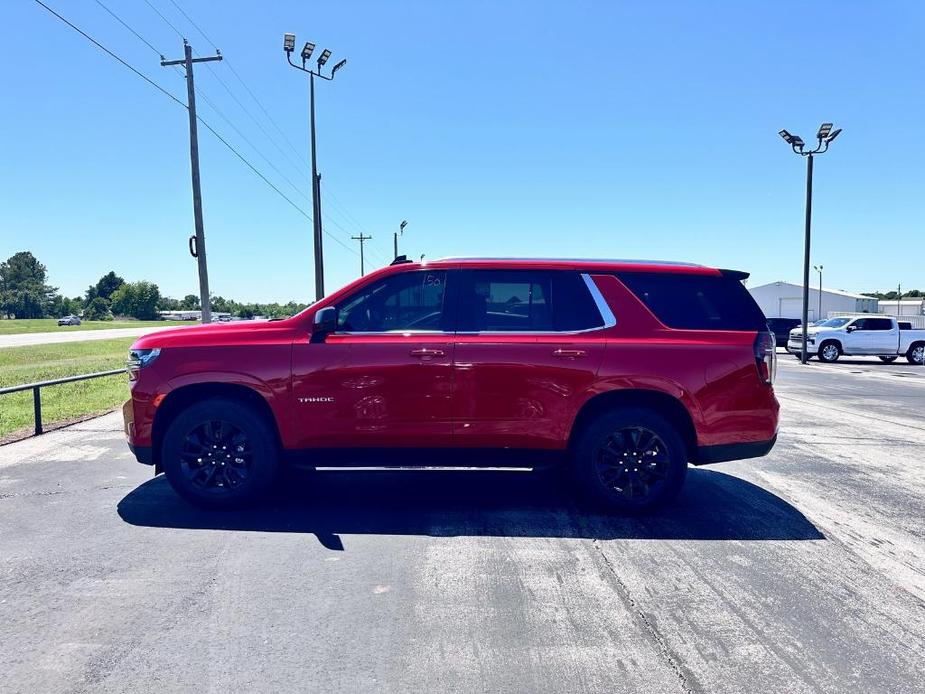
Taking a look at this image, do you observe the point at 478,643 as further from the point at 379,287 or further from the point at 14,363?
the point at 14,363

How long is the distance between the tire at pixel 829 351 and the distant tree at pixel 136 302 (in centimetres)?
15707

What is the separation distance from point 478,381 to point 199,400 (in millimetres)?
2273

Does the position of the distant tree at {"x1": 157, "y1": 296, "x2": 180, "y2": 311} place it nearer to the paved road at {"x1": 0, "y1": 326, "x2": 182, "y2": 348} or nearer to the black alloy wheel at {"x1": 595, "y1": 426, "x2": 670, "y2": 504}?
the paved road at {"x1": 0, "y1": 326, "x2": 182, "y2": 348}

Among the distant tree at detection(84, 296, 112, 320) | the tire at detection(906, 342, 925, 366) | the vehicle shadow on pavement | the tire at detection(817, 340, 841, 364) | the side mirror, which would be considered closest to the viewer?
the vehicle shadow on pavement

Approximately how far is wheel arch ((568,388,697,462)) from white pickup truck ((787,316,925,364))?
21.0 meters

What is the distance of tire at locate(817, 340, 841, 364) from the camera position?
22781 mm

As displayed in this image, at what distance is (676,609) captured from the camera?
325 cm

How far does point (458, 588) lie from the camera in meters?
3.47

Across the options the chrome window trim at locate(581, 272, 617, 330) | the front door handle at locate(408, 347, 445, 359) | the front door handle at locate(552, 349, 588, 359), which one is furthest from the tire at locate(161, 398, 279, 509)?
the chrome window trim at locate(581, 272, 617, 330)

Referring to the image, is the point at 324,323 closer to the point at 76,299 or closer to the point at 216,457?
the point at 216,457

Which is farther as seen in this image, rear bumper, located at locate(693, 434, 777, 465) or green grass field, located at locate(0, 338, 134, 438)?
green grass field, located at locate(0, 338, 134, 438)

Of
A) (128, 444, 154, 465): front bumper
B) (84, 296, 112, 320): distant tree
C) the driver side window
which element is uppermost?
(84, 296, 112, 320): distant tree

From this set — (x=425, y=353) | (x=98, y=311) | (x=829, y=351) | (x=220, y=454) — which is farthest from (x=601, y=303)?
(x=98, y=311)

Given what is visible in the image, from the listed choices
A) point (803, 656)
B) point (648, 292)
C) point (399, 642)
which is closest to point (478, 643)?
point (399, 642)
